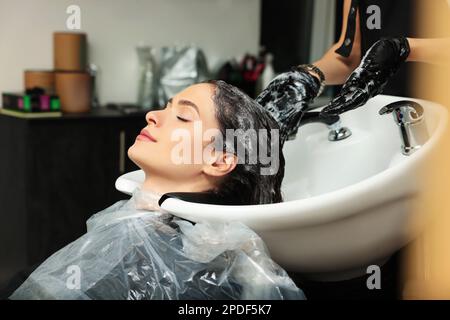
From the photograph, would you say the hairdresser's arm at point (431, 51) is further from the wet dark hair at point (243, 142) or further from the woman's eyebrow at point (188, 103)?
the woman's eyebrow at point (188, 103)

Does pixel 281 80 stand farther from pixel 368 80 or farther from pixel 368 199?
pixel 368 199

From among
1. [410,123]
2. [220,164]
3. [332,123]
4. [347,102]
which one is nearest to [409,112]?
[410,123]

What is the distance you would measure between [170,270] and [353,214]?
0.33m

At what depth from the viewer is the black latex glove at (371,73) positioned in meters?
1.27

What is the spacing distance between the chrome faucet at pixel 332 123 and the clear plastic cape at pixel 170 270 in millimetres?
547

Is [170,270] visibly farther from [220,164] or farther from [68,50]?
[68,50]

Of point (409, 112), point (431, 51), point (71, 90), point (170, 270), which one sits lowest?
point (170, 270)

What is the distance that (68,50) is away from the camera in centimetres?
246

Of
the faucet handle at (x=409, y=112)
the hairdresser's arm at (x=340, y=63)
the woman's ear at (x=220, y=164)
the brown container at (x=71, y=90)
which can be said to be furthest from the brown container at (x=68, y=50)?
the faucet handle at (x=409, y=112)

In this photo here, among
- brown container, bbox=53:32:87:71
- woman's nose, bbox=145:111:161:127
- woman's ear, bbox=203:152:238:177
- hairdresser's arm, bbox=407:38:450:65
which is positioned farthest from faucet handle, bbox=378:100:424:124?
brown container, bbox=53:32:87:71

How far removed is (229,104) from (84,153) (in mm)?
1346

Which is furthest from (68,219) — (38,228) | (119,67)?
(119,67)

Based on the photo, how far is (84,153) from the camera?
2.40 m

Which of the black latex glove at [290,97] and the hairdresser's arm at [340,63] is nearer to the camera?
the black latex glove at [290,97]
